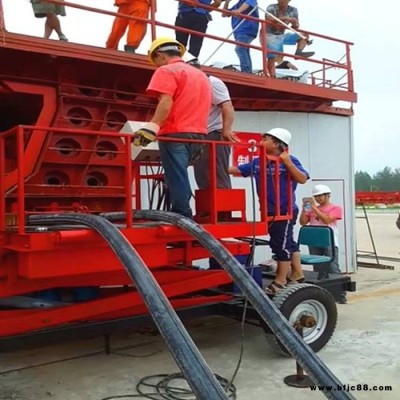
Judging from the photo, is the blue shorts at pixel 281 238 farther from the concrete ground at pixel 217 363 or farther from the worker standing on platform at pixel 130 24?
the worker standing on platform at pixel 130 24

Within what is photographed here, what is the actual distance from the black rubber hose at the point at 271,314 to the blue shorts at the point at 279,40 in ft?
17.6

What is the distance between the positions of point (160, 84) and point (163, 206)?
1912 millimetres

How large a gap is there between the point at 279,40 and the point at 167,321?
23.5 feet

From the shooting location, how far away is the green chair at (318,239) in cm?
664

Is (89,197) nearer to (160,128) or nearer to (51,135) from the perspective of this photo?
(51,135)

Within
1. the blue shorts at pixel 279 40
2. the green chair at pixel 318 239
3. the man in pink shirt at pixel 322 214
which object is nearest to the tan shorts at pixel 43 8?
the blue shorts at pixel 279 40

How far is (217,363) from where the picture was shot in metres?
5.29

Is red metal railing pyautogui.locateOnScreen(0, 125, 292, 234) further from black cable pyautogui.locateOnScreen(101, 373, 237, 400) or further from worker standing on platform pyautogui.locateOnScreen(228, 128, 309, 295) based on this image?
black cable pyautogui.locateOnScreen(101, 373, 237, 400)

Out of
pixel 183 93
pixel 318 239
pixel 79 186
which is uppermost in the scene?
pixel 183 93

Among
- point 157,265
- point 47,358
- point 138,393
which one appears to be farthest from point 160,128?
point 47,358

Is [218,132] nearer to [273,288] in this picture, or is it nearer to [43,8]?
[273,288]

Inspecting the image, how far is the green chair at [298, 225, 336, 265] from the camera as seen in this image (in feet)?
21.8

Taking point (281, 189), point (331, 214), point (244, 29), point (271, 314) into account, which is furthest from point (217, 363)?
point (244, 29)

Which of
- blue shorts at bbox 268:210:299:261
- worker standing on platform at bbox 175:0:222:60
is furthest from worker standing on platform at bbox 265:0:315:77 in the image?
blue shorts at bbox 268:210:299:261
